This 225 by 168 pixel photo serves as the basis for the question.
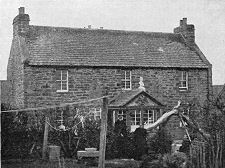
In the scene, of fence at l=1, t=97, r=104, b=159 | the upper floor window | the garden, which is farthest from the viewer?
the upper floor window

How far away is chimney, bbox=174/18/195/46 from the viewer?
3388 cm

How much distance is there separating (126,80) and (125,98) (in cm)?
235

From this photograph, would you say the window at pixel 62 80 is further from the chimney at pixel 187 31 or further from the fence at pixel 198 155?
the fence at pixel 198 155

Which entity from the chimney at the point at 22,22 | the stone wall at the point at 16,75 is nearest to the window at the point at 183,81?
the stone wall at the point at 16,75

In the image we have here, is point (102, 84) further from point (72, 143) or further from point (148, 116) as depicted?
point (72, 143)

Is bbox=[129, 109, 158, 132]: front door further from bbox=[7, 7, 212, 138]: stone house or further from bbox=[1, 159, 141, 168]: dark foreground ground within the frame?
bbox=[1, 159, 141, 168]: dark foreground ground

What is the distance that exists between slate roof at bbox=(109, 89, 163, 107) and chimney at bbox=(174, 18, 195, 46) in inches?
319

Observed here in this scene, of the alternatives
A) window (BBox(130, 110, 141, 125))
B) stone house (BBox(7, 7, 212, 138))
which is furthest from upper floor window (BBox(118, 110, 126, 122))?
window (BBox(130, 110, 141, 125))

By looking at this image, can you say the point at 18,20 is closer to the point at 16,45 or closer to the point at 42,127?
the point at 16,45

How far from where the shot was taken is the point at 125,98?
2744cm

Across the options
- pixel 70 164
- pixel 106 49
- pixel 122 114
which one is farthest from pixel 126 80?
pixel 70 164

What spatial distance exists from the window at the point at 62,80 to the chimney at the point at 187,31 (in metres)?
11.1

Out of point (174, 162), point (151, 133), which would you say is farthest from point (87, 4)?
point (151, 133)

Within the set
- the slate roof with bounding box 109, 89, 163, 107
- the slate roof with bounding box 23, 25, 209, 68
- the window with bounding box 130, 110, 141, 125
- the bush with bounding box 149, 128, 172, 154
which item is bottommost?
the bush with bounding box 149, 128, 172, 154
